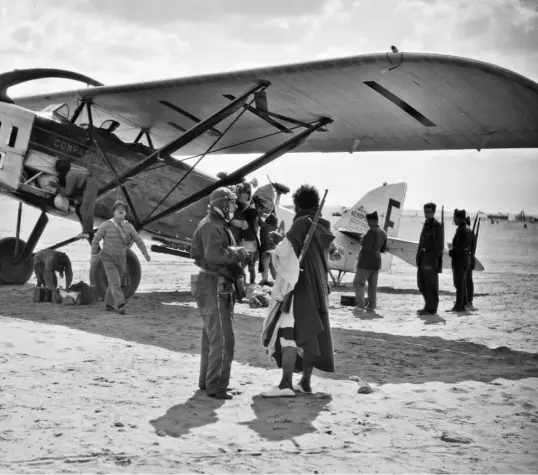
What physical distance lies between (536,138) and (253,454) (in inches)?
284

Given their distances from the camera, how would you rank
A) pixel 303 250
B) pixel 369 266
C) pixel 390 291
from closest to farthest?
pixel 303 250 < pixel 369 266 < pixel 390 291

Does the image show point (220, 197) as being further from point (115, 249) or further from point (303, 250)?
point (115, 249)

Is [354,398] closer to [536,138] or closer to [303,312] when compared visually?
[303,312]

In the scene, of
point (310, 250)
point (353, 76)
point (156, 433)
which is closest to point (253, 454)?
point (156, 433)

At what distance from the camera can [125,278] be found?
459 inches

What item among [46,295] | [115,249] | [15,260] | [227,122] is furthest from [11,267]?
[227,122]

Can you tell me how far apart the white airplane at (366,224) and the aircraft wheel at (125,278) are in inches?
243

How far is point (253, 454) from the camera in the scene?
181 inches

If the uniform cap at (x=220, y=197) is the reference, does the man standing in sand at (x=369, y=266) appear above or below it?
below

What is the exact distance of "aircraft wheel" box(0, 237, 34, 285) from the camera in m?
14.2

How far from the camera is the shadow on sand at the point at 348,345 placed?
739 cm

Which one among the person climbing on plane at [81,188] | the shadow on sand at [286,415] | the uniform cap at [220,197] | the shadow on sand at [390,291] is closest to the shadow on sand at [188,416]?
the shadow on sand at [286,415]

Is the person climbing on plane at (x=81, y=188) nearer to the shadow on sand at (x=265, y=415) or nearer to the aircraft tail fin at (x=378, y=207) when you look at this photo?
the shadow on sand at (x=265, y=415)

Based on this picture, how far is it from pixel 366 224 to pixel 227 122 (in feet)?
Result: 18.8
